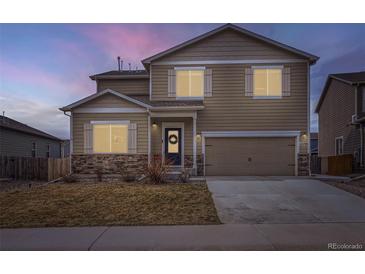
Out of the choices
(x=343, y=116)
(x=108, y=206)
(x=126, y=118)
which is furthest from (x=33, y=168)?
(x=343, y=116)

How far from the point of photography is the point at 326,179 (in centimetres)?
1188

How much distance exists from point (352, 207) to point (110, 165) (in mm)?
9848

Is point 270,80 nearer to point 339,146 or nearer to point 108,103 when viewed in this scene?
point 108,103

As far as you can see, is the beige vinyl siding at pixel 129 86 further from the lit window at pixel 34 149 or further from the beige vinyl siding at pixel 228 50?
the lit window at pixel 34 149

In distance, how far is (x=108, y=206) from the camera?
7.24m

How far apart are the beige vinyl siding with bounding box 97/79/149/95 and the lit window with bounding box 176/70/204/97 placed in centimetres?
302

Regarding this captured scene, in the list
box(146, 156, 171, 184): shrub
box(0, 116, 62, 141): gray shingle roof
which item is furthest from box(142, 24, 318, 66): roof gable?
box(0, 116, 62, 141): gray shingle roof

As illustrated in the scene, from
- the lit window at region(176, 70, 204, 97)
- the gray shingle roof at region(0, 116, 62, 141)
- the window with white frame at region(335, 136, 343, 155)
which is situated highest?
the lit window at region(176, 70, 204, 97)

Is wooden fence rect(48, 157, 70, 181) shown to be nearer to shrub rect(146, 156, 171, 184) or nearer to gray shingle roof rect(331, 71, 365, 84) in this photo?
shrub rect(146, 156, 171, 184)

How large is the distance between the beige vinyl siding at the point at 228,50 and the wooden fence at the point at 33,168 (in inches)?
274

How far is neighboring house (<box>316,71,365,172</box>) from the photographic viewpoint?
16.7 m

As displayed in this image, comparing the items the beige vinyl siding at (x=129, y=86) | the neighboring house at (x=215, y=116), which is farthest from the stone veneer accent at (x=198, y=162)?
the beige vinyl siding at (x=129, y=86)

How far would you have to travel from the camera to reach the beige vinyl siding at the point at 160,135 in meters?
13.5

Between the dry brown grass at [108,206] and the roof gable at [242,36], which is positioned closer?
the dry brown grass at [108,206]
